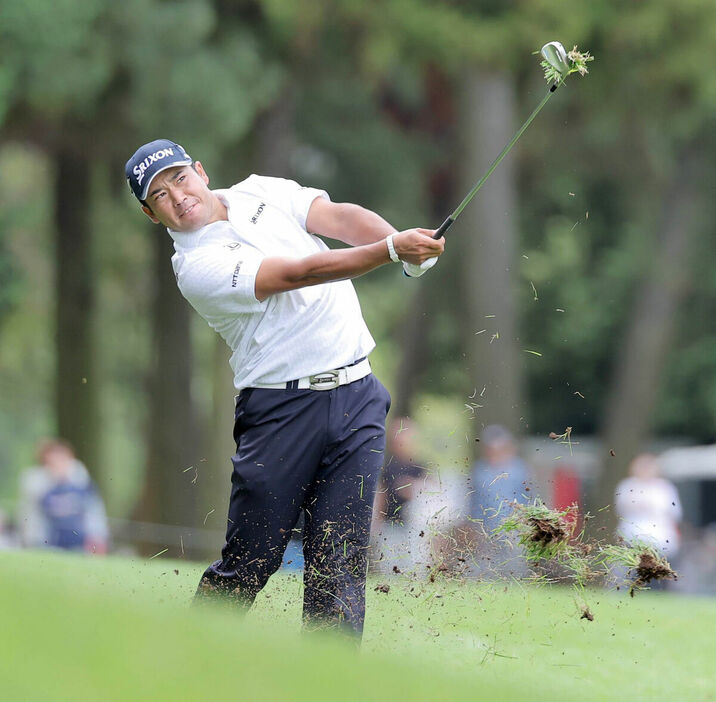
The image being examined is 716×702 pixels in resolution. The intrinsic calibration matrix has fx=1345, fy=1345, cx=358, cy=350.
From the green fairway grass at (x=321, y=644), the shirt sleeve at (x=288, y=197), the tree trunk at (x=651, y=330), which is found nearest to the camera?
the green fairway grass at (x=321, y=644)

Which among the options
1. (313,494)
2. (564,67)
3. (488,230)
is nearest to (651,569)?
(313,494)

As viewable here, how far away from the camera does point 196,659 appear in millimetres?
3596

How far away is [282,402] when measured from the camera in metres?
5.65

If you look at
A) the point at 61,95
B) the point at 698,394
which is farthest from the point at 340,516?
the point at 698,394

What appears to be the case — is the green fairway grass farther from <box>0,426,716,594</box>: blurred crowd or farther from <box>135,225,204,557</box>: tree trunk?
<box>135,225,204,557</box>: tree trunk

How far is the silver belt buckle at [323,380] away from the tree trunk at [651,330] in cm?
1587

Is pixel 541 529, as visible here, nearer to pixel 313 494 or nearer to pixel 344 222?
pixel 313 494

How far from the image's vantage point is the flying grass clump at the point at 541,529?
618cm

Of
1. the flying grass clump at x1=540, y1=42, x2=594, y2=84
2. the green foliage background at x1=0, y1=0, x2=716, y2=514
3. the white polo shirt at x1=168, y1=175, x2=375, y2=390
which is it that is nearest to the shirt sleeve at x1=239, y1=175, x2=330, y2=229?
the white polo shirt at x1=168, y1=175, x2=375, y2=390

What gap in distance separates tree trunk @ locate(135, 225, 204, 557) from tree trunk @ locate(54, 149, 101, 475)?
43.5 inches

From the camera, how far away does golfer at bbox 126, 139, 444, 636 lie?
5.62m

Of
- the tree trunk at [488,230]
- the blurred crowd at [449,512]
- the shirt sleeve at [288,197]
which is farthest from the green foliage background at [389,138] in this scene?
the shirt sleeve at [288,197]

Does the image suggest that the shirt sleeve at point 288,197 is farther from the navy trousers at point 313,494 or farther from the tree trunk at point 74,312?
the tree trunk at point 74,312

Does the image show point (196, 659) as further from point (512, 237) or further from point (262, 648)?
point (512, 237)
